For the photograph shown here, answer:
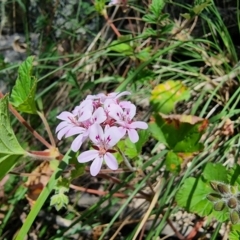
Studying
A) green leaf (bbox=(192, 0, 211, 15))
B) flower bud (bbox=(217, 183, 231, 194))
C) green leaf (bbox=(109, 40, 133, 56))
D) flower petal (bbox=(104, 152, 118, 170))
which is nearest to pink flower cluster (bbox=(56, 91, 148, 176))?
flower petal (bbox=(104, 152, 118, 170))

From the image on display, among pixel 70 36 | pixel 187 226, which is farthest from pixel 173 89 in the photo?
→ pixel 70 36

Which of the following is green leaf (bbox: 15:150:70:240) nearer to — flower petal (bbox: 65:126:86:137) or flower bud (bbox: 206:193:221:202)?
flower petal (bbox: 65:126:86:137)

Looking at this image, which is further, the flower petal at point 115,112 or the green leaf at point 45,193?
the green leaf at point 45,193

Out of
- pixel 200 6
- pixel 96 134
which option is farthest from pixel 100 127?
pixel 200 6

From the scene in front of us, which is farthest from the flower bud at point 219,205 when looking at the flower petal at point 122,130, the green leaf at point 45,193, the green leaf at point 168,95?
the green leaf at point 168,95

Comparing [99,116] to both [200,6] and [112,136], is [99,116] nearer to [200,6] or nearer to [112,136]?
[112,136]

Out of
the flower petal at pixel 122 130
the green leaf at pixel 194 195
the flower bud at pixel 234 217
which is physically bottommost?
the green leaf at pixel 194 195

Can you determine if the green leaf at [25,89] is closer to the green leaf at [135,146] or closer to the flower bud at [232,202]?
the green leaf at [135,146]
